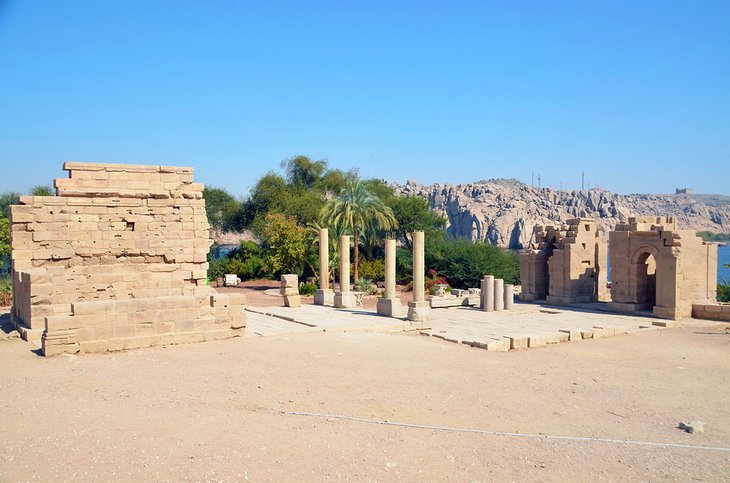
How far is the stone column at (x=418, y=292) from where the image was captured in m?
15.6

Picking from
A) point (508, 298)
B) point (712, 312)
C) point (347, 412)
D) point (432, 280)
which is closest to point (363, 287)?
point (432, 280)

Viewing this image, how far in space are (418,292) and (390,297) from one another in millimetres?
1212

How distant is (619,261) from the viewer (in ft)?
62.2

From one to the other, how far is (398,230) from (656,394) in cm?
2625

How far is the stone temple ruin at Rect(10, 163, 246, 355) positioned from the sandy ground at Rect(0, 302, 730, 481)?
67 cm

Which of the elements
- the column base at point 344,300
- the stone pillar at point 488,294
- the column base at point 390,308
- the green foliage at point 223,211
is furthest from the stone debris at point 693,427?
the green foliage at point 223,211

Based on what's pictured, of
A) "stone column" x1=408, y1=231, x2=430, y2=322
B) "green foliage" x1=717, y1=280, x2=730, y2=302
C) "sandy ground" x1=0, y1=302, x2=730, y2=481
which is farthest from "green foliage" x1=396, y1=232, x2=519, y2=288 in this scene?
"sandy ground" x1=0, y1=302, x2=730, y2=481

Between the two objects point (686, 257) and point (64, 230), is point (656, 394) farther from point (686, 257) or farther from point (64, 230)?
point (64, 230)

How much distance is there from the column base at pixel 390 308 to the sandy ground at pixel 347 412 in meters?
4.31

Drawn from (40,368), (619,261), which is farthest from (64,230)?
(619,261)

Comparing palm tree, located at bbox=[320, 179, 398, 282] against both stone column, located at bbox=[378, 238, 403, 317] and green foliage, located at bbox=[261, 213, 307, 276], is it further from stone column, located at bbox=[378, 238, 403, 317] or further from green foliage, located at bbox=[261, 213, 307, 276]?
stone column, located at bbox=[378, 238, 403, 317]

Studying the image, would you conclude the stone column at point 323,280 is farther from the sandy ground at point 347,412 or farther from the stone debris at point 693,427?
the stone debris at point 693,427

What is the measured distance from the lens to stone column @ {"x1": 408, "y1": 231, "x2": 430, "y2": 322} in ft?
51.3

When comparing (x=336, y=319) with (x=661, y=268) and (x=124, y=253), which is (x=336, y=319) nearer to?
(x=124, y=253)
